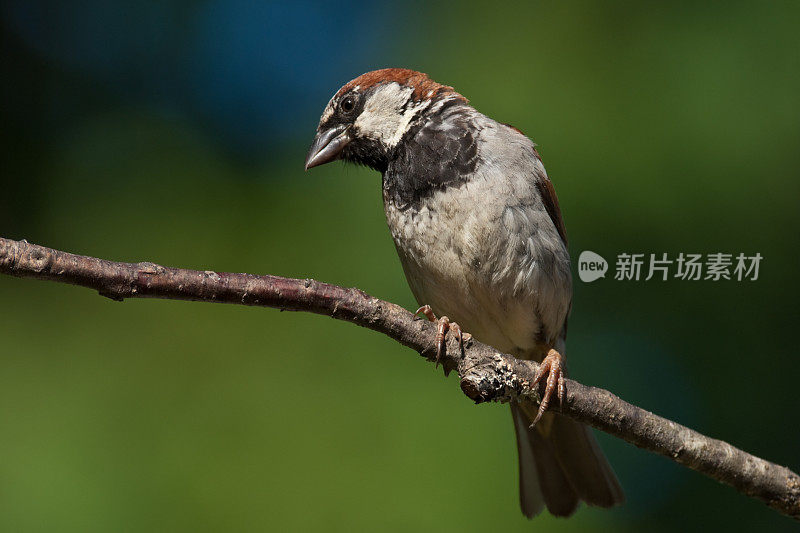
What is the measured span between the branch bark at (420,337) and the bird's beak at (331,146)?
4.33 feet

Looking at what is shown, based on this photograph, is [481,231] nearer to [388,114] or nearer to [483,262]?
[483,262]

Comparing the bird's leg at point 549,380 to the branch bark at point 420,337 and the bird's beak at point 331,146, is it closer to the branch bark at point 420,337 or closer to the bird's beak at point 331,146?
the branch bark at point 420,337

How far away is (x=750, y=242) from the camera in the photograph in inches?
157

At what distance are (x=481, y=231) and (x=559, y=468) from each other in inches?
52.7

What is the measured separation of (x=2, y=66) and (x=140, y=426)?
3013 millimetres

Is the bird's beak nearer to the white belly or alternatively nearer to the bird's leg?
the white belly

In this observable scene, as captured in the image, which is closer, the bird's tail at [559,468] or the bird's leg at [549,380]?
the bird's leg at [549,380]

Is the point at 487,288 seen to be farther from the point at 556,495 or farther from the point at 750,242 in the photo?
the point at 750,242

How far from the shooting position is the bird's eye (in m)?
3.44

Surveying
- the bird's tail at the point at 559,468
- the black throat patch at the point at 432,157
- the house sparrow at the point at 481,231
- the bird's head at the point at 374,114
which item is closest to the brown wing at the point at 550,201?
the house sparrow at the point at 481,231

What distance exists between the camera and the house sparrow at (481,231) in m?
2.95

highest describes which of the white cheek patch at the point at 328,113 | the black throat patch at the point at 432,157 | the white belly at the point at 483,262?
the white cheek patch at the point at 328,113

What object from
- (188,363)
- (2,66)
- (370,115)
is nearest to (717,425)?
(370,115)

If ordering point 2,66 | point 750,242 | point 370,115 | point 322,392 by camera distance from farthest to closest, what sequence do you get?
point 2,66, point 750,242, point 322,392, point 370,115
